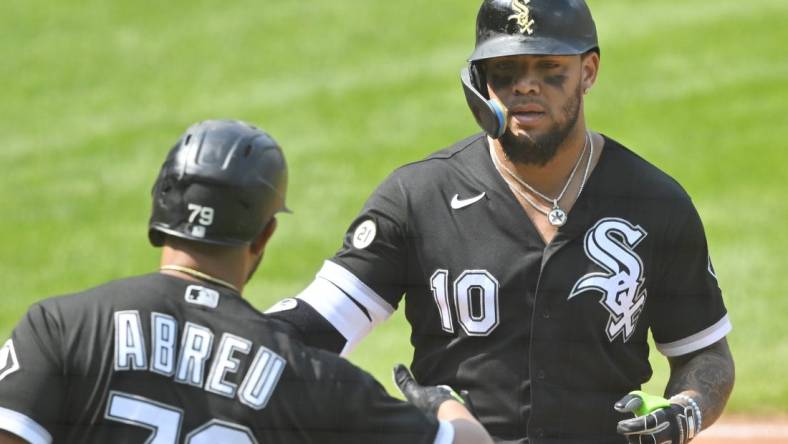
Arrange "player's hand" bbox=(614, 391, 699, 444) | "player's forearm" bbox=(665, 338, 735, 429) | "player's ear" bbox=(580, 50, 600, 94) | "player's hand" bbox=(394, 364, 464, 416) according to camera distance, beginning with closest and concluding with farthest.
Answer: "player's hand" bbox=(394, 364, 464, 416), "player's hand" bbox=(614, 391, 699, 444), "player's forearm" bbox=(665, 338, 735, 429), "player's ear" bbox=(580, 50, 600, 94)

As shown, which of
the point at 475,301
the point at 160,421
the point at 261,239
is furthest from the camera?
the point at 475,301

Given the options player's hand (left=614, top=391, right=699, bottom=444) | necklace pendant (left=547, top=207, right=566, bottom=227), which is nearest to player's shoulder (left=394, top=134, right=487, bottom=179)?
necklace pendant (left=547, top=207, right=566, bottom=227)

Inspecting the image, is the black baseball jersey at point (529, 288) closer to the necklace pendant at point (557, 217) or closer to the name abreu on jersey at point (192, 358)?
the necklace pendant at point (557, 217)

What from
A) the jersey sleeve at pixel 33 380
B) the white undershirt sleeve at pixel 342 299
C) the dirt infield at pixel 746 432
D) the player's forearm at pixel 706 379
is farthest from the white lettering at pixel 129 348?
the dirt infield at pixel 746 432

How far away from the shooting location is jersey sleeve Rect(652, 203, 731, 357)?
3785 mm

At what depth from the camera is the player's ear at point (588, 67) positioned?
13.0 ft

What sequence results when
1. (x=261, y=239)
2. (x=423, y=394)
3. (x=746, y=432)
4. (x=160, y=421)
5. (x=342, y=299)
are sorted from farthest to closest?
(x=746, y=432) → (x=342, y=299) → (x=423, y=394) → (x=261, y=239) → (x=160, y=421)

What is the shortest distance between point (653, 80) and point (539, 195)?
913 cm

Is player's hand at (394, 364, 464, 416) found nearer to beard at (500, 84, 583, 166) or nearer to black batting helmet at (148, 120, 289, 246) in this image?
black batting helmet at (148, 120, 289, 246)

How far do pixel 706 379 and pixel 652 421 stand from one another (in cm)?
37

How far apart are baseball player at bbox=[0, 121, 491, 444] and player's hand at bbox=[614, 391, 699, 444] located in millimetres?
810

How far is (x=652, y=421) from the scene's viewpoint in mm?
3539

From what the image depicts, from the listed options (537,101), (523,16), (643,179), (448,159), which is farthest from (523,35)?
(643,179)

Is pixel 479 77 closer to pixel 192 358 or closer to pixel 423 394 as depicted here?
pixel 423 394
